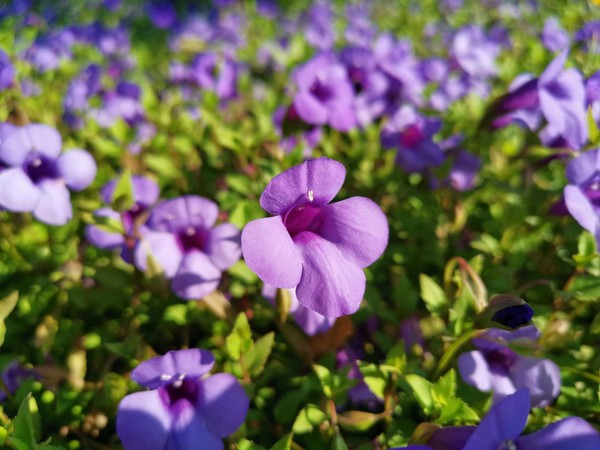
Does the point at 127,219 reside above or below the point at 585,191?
below

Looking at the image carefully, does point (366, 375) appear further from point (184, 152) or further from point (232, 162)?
point (184, 152)

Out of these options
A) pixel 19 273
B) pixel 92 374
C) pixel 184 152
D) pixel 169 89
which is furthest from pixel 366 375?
pixel 169 89

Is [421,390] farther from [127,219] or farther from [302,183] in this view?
[127,219]

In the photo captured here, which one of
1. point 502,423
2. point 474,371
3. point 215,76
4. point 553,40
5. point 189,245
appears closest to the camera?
point 502,423

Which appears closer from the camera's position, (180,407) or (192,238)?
(180,407)

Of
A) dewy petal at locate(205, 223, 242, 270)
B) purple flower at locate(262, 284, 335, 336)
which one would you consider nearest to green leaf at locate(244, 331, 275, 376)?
purple flower at locate(262, 284, 335, 336)

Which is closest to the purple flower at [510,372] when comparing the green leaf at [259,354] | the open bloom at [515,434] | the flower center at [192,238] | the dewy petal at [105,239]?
the open bloom at [515,434]

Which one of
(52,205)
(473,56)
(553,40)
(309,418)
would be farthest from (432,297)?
(473,56)

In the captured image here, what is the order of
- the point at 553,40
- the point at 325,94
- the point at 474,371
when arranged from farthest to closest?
1. the point at 553,40
2. the point at 325,94
3. the point at 474,371
